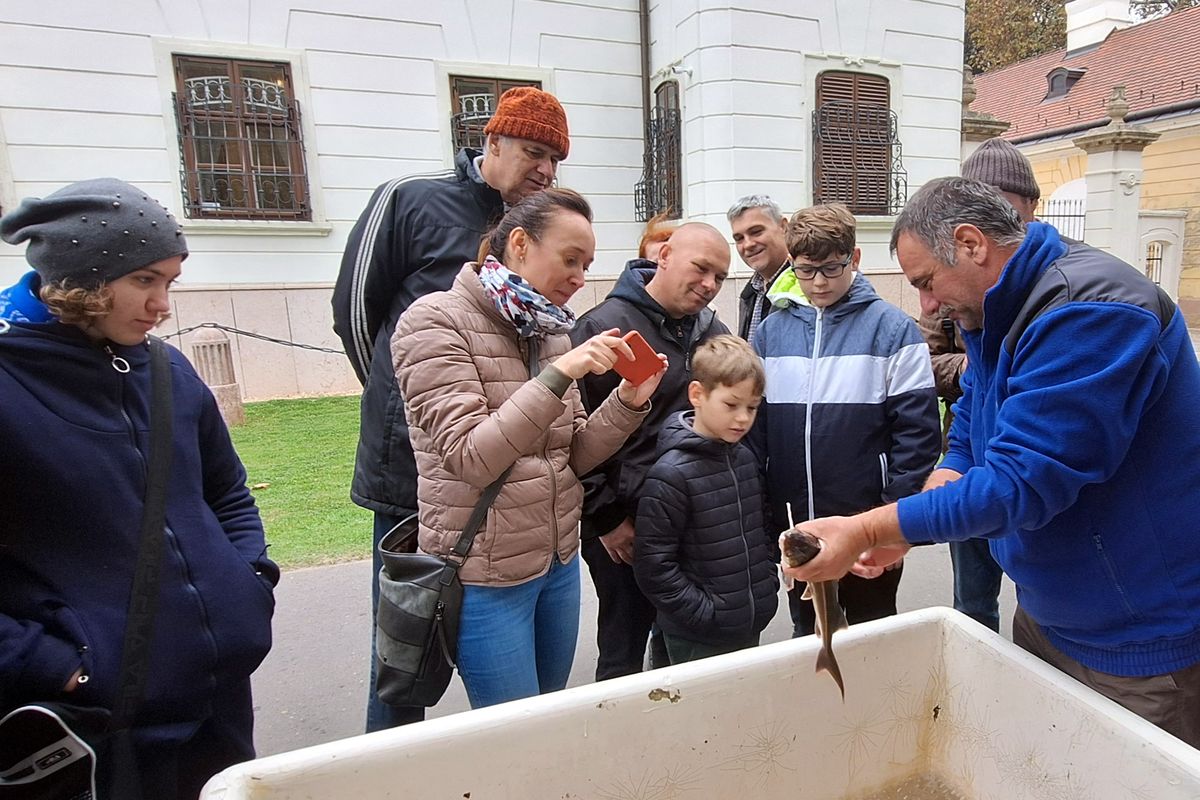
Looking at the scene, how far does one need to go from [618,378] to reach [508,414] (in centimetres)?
90

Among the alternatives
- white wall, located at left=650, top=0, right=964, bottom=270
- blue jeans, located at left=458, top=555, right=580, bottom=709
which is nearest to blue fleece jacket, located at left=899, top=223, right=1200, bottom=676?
blue jeans, located at left=458, top=555, right=580, bottom=709

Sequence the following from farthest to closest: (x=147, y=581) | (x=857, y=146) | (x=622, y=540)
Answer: (x=857, y=146), (x=622, y=540), (x=147, y=581)

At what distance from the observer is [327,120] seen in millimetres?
8328

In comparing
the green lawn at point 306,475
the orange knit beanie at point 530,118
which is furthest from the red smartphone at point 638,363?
the green lawn at point 306,475

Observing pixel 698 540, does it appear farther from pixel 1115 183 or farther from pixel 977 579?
pixel 1115 183

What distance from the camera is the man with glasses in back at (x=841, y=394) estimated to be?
2.50 m

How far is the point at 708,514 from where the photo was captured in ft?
7.54

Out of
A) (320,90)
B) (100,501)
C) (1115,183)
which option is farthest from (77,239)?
(1115,183)

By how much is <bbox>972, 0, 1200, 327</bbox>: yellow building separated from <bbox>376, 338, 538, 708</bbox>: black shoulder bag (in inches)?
A: 587

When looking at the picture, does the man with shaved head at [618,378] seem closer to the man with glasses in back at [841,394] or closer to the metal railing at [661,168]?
the man with glasses in back at [841,394]

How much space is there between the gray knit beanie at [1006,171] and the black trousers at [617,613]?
79.6 inches

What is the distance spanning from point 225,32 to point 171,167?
4.98ft

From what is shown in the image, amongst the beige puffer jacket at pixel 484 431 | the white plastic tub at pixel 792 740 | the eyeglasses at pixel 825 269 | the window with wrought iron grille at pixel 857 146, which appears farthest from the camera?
the window with wrought iron grille at pixel 857 146

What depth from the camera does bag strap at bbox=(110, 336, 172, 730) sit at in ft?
4.79
